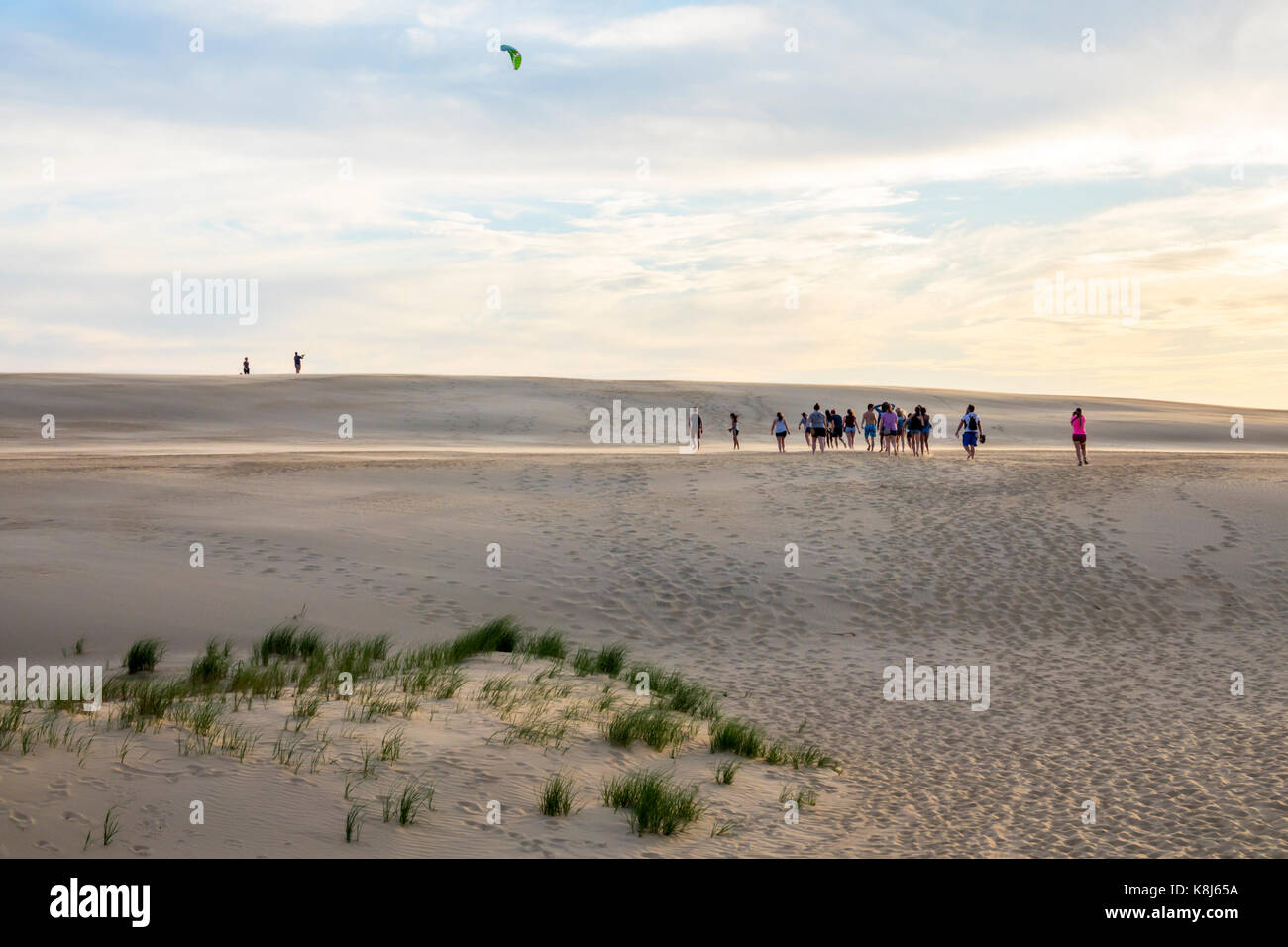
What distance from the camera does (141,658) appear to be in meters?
10.2

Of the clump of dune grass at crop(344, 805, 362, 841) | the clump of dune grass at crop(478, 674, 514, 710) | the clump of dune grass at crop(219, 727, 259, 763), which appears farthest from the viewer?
the clump of dune grass at crop(478, 674, 514, 710)

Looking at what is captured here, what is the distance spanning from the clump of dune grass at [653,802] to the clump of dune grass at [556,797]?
0.28 metres

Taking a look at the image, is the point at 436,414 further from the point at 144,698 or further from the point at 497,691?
the point at 144,698

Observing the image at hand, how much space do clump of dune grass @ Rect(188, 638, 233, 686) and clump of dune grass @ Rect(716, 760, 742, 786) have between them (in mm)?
4824

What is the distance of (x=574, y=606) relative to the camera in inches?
579

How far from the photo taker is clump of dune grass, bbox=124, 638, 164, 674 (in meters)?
10.1

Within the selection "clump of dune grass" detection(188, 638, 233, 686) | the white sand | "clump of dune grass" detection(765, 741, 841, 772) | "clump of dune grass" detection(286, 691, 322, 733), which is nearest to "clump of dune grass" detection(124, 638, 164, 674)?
"clump of dune grass" detection(188, 638, 233, 686)

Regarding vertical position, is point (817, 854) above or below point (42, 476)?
below

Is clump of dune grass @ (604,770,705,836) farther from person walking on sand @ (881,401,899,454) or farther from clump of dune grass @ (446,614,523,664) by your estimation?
person walking on sand @ (881,401,899,454)
